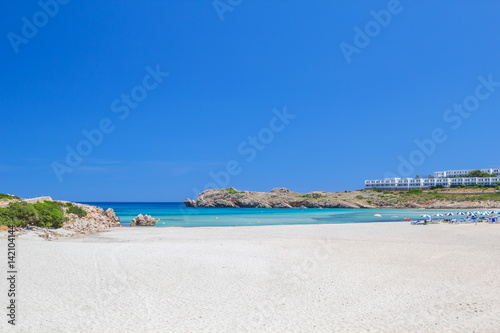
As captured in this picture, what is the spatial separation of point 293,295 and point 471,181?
134306 mm

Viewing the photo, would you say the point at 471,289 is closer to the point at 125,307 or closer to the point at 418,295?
the point at 418,295

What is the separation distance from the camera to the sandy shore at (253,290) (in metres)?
6.59

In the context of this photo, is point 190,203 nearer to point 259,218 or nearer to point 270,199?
point 270,199

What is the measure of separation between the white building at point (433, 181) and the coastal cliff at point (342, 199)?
2499cm

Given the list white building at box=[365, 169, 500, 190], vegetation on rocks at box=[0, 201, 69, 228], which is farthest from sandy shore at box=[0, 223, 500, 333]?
white building at box=[365, 169, 500, 190]

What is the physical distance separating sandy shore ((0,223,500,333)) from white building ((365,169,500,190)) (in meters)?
125

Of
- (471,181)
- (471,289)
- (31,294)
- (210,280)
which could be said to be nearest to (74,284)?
(31,294)

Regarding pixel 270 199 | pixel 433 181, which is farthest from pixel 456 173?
pixel 270 199

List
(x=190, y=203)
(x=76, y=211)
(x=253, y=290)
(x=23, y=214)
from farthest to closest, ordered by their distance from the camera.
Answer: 1. (x=190, y=203)
2. (x=76, y=211)
3. (x=23, y=214)
4. (x=253, y=290)

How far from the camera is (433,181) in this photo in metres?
129

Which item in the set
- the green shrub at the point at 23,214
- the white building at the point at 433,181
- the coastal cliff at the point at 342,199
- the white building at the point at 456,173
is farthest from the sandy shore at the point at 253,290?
the white building at the point at 456,173

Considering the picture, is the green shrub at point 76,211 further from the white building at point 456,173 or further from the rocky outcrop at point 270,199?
the white building at point 456,173

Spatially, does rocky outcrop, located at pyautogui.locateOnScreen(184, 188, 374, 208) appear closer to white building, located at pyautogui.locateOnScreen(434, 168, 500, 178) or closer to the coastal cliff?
the coastal cliff

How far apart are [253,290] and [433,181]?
5394 inches
